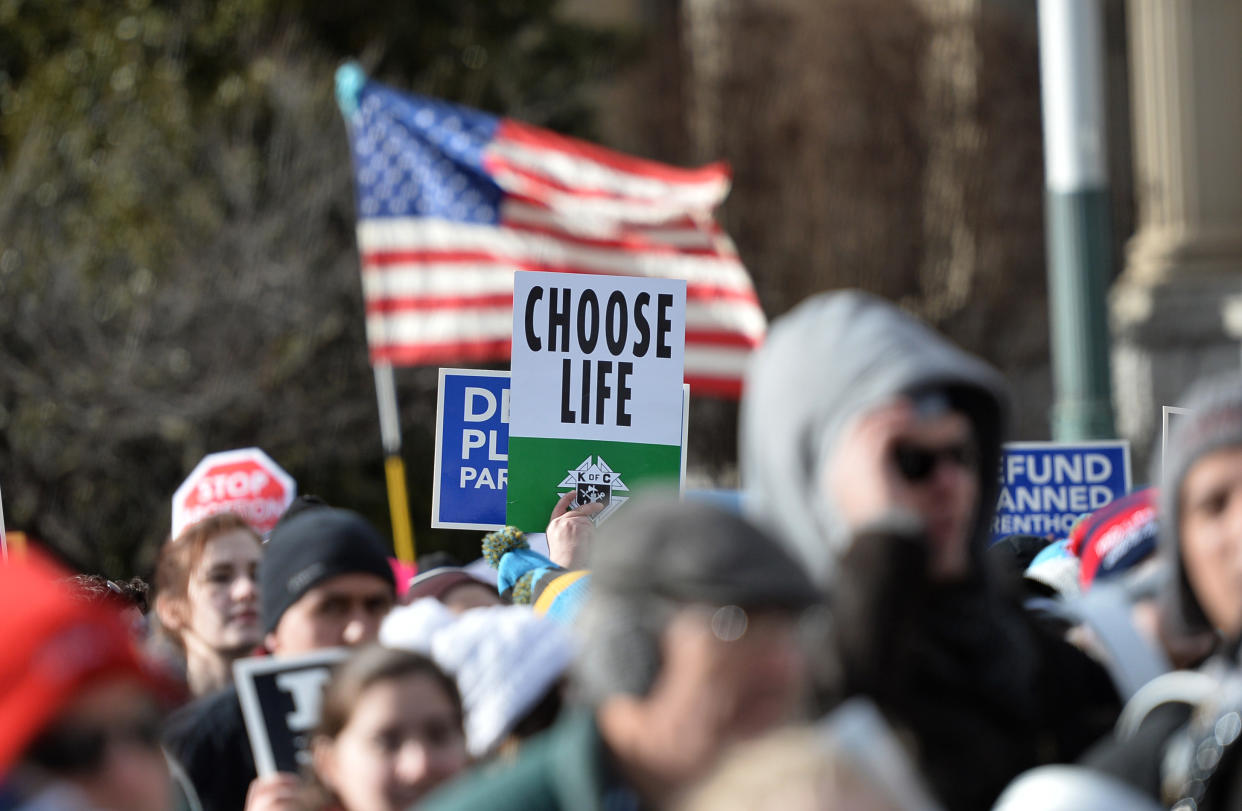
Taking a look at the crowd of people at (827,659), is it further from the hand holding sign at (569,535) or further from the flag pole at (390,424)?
the flag pole at (390,424)

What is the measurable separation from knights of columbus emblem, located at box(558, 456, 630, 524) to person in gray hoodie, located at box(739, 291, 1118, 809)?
9.19 ft

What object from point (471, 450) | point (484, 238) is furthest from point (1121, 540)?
point (484, 238)

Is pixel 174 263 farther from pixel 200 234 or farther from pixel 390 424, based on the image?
pixel 390 424

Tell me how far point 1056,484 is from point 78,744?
5.45 meters

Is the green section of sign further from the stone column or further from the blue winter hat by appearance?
the stone column

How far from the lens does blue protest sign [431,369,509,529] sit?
20.0 ft

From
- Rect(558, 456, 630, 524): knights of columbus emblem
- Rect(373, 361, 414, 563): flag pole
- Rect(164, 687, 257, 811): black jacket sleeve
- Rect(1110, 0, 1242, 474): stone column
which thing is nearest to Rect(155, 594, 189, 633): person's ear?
Rect(558, 456, 630, 524): knights of columbus emblem

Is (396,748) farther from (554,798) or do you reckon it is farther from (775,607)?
(775,607)

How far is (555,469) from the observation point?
556 cm

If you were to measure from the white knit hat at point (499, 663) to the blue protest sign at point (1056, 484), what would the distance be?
145 inches

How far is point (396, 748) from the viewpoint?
3240mm

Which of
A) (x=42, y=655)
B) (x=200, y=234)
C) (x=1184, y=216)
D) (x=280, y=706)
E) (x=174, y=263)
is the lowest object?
(x=280, y=706)

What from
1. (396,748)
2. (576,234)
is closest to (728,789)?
(396,748)

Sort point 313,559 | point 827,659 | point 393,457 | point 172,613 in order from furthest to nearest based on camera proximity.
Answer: point 393,457 → point 172,613 → point 313,559 → point 827,659
